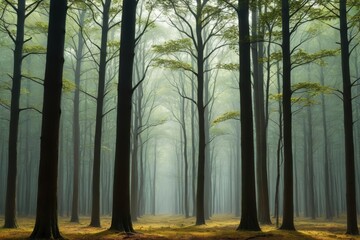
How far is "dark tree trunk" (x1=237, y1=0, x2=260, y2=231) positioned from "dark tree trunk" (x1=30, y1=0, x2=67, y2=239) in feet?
19.3

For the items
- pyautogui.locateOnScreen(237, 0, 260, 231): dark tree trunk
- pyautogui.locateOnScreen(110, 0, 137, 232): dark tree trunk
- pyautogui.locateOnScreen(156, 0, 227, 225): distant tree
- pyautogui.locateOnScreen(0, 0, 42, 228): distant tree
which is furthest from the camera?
pyautogui.locateOnScreen(156, 0, 227, 225): distant tree

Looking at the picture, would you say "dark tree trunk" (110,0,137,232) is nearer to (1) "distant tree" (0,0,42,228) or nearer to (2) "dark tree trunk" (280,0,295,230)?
(1) "distant tree" (0,0,42,228)

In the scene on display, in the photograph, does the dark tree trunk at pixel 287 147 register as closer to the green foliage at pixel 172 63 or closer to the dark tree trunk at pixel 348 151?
the dark tree trunk at pixel 348 151

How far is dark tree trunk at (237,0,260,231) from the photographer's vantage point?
11.7 metres

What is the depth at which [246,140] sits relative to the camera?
39.6ft

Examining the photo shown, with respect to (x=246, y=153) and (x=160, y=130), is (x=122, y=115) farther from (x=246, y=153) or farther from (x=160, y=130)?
(x=160, y=130)

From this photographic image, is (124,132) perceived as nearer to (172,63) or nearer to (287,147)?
(287,147)

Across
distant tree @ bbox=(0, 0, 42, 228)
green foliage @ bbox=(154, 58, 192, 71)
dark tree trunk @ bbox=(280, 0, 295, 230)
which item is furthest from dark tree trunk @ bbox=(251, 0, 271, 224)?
distant tree @ bbox=(0, 0, 42, 228)

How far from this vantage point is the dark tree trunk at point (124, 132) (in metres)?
10.8

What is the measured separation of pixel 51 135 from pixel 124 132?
2809 millimetres

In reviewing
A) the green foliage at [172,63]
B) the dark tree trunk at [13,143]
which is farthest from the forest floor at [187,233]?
the green foliage at [172,63]

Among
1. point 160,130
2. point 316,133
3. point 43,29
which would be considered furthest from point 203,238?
point 160,130

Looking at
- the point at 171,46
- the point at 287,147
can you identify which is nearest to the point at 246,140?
the point at 287,147

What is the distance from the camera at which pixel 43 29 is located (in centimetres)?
1666
